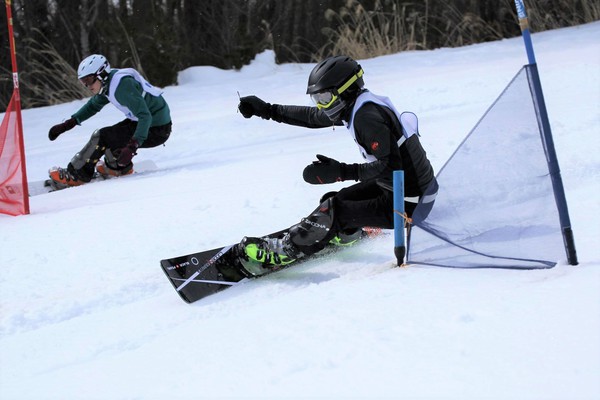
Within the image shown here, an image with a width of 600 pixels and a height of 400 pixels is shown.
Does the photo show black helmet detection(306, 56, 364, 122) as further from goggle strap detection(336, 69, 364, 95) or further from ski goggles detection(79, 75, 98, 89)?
ski goggles detection(79, 75, 98, 89)

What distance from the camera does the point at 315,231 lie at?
405 cm

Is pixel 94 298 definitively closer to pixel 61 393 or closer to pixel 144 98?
pixel 61 393

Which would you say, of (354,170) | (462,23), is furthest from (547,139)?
(462,23)

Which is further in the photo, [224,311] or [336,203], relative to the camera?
[336,203]

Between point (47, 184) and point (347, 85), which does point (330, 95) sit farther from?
point (47, 184)

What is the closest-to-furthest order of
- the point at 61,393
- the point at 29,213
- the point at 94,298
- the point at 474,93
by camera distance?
the point at 61,393
the point at 94,298
the point at 29,213
the point at 474,93

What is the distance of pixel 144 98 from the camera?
24.2 feet

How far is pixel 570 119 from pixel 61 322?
457 centimetres

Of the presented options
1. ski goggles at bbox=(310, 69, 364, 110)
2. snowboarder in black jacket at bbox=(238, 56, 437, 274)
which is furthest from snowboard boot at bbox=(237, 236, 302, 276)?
ski goggles at bbox=(310, 69, 364, 110)

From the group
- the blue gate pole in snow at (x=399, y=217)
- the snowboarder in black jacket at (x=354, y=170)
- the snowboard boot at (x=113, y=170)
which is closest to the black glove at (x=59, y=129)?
the snowboard boot at (x=113, y=170)

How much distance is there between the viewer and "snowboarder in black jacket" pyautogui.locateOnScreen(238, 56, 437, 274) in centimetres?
379

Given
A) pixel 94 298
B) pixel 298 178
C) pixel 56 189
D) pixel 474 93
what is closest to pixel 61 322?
pixel 94 298

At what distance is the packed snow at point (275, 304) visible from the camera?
255 centimetres

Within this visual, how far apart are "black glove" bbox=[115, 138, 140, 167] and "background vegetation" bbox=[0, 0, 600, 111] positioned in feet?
13.2
